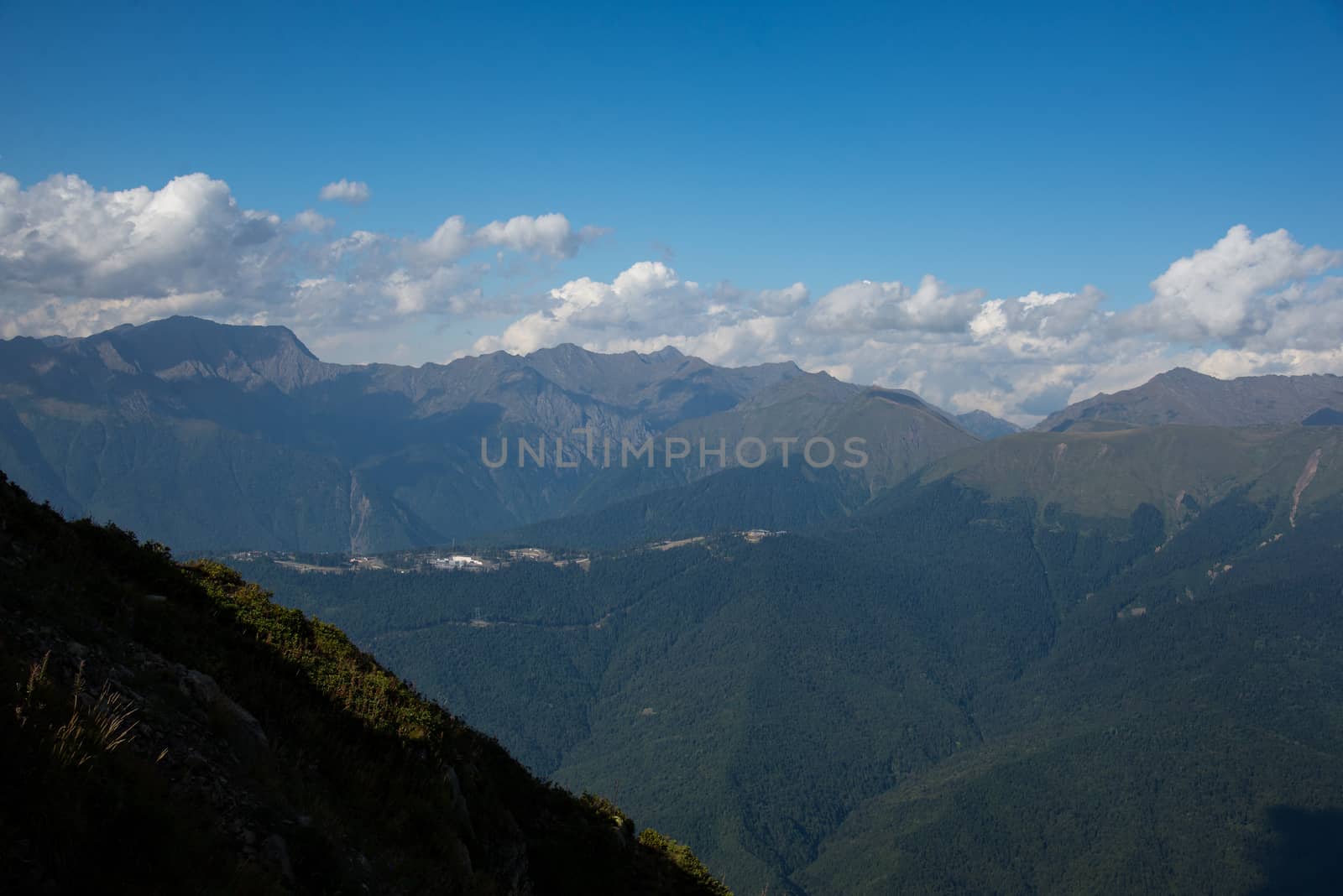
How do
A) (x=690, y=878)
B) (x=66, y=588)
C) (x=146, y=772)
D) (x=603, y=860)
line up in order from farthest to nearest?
(x=690, y=878) < (x=603, y=860) < (x=66, y=588) < (x=146, y=772)

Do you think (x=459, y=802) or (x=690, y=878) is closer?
(x=459, y=802)

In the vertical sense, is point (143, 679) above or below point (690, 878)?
above

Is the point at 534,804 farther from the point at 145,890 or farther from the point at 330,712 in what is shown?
the point at 145,890

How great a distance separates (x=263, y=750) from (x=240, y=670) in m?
3.52

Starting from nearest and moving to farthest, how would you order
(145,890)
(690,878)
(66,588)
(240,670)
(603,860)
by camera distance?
(145,890) → (66,588) → (240,670) → (603,860) → (690,878)

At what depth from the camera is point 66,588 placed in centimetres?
1529

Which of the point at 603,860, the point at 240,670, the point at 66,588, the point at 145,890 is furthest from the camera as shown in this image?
the point at 603,860

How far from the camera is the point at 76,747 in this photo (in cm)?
962

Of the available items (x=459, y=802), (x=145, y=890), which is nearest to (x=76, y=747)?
(x=145, y=890)

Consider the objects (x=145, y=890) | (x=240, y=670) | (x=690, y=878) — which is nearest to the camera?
(x=145, y=890)

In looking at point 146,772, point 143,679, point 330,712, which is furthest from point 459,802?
point 146,772

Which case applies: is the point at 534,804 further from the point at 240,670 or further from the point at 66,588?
the point at 66,588

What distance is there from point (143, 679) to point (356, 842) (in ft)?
14.0

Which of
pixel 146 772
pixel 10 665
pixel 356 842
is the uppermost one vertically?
pixel 10 665
